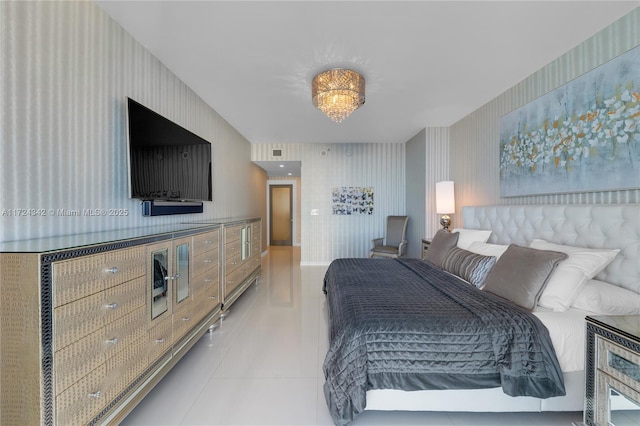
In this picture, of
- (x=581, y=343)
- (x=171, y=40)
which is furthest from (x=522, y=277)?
(x=171, y=40)

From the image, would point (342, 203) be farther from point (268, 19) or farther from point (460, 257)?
point (268, 19)

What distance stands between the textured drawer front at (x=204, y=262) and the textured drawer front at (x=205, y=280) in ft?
0.12

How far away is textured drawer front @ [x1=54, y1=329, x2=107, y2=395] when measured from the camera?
1083mm

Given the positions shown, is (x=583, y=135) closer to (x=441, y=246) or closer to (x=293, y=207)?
(x=441, y=246)

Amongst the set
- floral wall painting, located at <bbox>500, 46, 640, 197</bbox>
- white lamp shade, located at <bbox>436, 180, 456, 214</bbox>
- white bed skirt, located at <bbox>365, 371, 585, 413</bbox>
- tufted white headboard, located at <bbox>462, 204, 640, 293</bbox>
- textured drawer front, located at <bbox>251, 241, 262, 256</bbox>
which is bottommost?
white bed skirt, located at <bbox>365, 371, 585, 413</bbox>

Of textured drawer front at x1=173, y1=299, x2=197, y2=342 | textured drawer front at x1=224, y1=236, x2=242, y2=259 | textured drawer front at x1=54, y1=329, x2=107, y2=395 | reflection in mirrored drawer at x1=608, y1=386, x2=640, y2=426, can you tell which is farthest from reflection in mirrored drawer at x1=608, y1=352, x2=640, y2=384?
textured drawer front at x1=224, y1=236, x2=242, y2=259

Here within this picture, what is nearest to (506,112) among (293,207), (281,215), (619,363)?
(619,363)

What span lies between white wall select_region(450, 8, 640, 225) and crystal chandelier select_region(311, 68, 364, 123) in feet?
4.91

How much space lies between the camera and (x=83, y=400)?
1.18 m

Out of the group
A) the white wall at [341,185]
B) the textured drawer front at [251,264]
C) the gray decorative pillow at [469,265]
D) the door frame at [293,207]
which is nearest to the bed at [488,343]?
the gray decorative pillow at [469,265]

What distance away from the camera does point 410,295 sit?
193 cm

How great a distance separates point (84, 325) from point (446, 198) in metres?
4.15

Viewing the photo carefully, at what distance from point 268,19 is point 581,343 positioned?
2935 mm

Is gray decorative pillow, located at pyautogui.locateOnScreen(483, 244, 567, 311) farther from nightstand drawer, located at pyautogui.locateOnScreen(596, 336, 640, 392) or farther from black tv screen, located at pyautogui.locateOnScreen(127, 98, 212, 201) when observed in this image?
black tv screen, located at pyautogui.locateOnScreen(127, 98, 212, 201)
